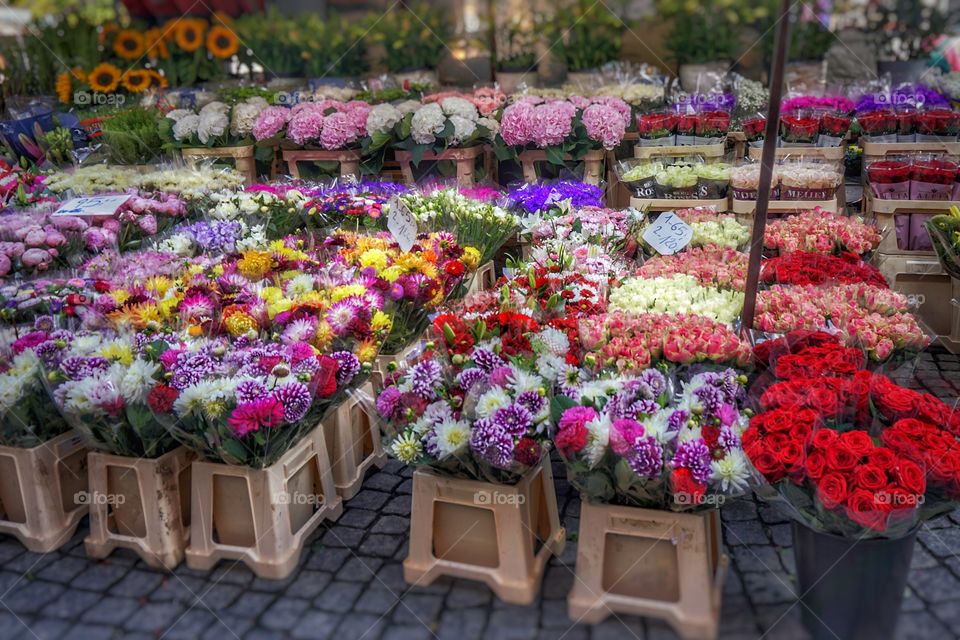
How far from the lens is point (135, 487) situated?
8.23ft

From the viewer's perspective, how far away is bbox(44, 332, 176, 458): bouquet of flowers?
7.55 feet

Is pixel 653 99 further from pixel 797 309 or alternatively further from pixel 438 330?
pixel 438 330

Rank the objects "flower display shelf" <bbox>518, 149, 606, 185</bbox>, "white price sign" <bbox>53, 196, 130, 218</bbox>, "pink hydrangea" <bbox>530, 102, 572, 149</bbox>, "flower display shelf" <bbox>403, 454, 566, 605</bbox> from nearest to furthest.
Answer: "flower display shelf" <bbox>403, 454, 566, 605</bbox> < "white price sign" <bbox>53, 196, 130, 218</bbox> < "pink hydrangea" <bbox>530, 102, 572, 149</bbox> < "flower display shelf" <bbox>518, 149, 606, 185</bbox>

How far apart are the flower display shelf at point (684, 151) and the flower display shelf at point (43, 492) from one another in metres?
3.34

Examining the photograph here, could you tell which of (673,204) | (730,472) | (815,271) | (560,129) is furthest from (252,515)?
(560,129)

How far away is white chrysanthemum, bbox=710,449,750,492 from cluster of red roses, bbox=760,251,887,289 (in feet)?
4.50

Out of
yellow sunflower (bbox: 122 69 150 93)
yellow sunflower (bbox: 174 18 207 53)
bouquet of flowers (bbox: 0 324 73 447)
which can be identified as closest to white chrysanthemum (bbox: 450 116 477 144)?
bouquet of flowers (bbox: 0 324 73 447)

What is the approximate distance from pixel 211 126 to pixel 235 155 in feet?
0.73

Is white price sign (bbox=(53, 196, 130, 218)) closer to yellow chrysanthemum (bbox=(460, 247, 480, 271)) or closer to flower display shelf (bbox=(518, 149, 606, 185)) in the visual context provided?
yellow chrysanthemum (bbox=(460, 247, 480, 271))

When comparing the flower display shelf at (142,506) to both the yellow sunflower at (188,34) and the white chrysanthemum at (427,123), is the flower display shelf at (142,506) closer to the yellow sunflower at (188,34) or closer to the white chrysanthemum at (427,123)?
the white chrysanthemum at (427,123)

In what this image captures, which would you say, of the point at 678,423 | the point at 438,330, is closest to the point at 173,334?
the point at 438,330

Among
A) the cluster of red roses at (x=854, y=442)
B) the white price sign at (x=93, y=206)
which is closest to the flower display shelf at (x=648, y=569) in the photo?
the cluster of red roses at (x=854, y=442)

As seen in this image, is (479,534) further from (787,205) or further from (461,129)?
(461,129)

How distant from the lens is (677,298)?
113 inches
